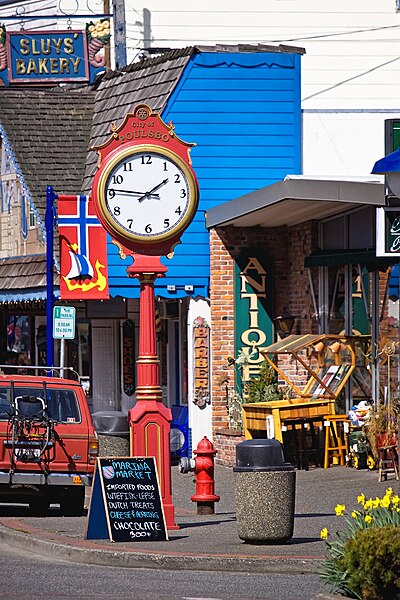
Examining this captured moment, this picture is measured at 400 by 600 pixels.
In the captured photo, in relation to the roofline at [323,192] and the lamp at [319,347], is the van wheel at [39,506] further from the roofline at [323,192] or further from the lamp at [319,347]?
the lamp at [319,347]

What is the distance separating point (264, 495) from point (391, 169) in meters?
4.00

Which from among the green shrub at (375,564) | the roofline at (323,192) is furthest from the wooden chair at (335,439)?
the green shrub at (375,564)

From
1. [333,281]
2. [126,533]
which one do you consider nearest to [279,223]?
[333,281]

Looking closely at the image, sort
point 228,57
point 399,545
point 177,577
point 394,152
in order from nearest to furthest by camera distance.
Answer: point 399,545
point 394,152
point 177,577
point 228,57

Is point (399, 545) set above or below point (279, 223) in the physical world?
below

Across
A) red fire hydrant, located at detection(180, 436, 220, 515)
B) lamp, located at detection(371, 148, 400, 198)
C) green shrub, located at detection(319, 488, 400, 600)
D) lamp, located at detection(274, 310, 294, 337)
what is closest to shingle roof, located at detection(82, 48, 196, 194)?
lamp, located at detection(274, 310, 294, 337)

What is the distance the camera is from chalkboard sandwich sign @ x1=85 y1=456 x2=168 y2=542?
13.4 meters

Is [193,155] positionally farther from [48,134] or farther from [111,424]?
[111,424]

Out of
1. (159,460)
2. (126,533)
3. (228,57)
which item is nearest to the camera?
(126,533)

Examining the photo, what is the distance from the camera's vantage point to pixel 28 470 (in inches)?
662

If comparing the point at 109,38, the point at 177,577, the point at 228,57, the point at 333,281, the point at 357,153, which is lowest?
the point at 177,577

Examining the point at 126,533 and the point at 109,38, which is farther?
the point at 109,38

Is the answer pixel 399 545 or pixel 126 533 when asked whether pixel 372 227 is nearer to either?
pixel 126 533

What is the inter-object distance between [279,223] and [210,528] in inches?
365
